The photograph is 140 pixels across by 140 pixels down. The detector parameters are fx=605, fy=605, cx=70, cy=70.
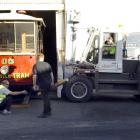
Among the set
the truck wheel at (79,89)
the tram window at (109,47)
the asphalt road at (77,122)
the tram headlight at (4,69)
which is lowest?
the asphalt road at (77,122)

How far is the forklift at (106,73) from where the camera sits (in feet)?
62.5

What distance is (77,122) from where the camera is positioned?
1475cm

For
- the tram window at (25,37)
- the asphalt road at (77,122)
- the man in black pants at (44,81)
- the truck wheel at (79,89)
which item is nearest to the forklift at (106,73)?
the truck wheel at (79,89)

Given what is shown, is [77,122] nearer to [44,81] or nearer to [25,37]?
[44,81]

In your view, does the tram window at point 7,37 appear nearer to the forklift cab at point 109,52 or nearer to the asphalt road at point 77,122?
the asphalt road at point 77,122

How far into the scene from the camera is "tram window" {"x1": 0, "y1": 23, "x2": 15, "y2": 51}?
18812 millimetres

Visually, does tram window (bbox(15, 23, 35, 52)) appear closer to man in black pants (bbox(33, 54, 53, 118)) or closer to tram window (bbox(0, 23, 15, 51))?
tram window (bbox(0, 23, 15, 51))

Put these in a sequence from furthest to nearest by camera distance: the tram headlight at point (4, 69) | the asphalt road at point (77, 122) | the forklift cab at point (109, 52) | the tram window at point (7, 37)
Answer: the forklift cab at point (109, 52), the tram window at point (7, 37), the tram headlight at point (4, 69), the asphalt road at point (77, 122)

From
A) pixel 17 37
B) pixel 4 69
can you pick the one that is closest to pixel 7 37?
pixel 17 37

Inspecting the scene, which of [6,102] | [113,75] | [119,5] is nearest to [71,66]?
[113,75]

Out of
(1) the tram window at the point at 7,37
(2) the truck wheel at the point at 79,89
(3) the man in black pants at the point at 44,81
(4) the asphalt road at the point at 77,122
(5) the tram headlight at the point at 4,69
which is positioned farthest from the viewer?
(2) the truck wheel at the point at 79,89

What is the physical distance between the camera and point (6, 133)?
13141 millimetres

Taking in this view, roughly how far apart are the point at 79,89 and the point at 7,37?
279cm

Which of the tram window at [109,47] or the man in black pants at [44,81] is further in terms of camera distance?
the tram window at [109,47]
